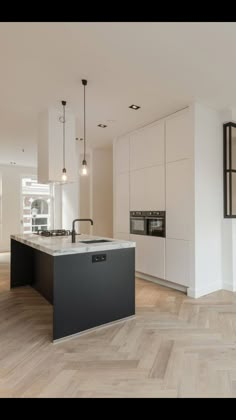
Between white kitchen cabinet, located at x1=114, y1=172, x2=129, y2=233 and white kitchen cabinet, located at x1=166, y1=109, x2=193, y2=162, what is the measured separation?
1.25 meters

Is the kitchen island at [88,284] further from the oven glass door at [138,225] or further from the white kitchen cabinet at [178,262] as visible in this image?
the oven glass door at [138,225]

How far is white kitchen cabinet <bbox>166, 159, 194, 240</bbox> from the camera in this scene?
12.5 ft

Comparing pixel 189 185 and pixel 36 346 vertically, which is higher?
pixel 189 185

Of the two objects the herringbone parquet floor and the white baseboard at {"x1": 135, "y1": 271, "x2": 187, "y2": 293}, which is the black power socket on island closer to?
the herringbone parquet floor

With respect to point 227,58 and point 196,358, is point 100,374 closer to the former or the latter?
point 196,358

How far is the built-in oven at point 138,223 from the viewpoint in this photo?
472 centimetres

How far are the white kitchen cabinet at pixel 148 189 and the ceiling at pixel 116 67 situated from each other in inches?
36.3

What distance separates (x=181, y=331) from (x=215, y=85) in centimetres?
289

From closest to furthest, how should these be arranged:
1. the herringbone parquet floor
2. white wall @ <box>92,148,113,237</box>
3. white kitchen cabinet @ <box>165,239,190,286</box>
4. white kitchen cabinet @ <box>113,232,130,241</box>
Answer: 1. the herringbone parquet floor
2. white kitchen cabinet @ <box>165,239,190,286</box>
3. white kitchen cabinet @ <box>113,232,130,241</box>
4. white wall @ <box>92,148,113,237</box>

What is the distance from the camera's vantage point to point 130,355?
7.41 ft

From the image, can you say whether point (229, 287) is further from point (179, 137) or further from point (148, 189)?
point (179, 137)

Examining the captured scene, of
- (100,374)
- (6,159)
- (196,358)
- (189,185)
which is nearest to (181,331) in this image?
(196,358)

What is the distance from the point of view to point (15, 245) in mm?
4227

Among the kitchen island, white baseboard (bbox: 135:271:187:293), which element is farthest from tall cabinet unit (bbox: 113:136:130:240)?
the kitchen island
